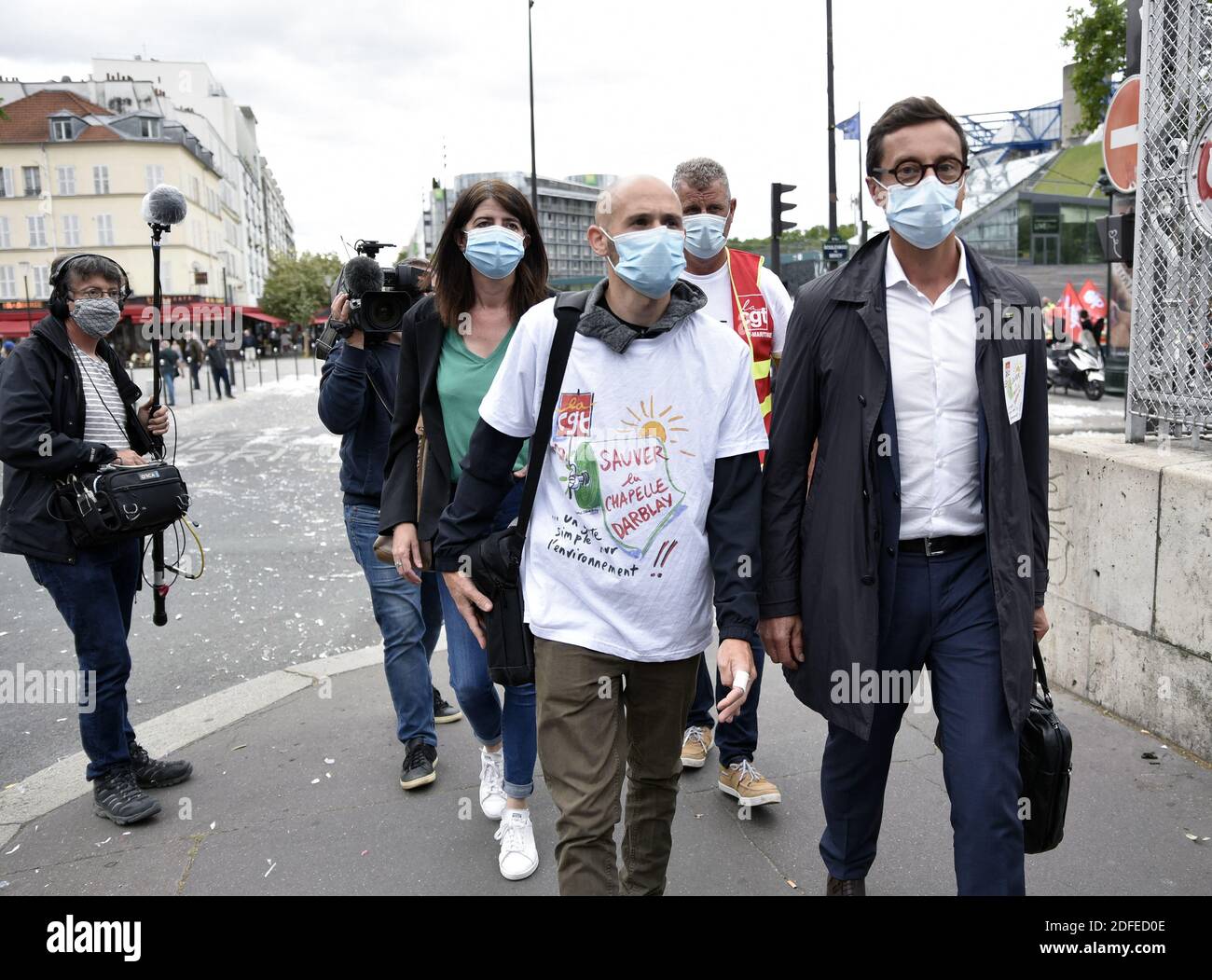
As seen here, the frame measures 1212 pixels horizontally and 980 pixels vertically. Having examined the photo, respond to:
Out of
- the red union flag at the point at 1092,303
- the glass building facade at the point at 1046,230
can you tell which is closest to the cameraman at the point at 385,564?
the red union flag at the point at 1092,303

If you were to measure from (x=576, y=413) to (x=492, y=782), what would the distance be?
1815mm

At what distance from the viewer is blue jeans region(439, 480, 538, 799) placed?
124 inches

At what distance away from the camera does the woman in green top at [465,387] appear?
9.97ft

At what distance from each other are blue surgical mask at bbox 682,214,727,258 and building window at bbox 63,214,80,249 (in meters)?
66.8

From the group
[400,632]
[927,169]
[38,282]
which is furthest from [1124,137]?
[38,282]

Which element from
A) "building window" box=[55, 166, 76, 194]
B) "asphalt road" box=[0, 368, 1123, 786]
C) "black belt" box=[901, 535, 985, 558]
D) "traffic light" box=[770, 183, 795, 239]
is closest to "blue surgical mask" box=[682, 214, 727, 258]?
"black belt" box=[901, 535, 985, 558]

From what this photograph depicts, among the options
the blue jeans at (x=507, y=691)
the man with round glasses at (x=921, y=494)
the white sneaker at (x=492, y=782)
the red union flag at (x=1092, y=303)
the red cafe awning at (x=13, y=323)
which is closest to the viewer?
the man with round glasses at (x=921, y=494)

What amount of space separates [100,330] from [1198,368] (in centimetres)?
447

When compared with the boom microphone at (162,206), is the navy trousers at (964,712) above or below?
below

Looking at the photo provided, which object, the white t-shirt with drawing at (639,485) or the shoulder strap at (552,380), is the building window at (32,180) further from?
the white t-shirt with drawing at (639,485)
